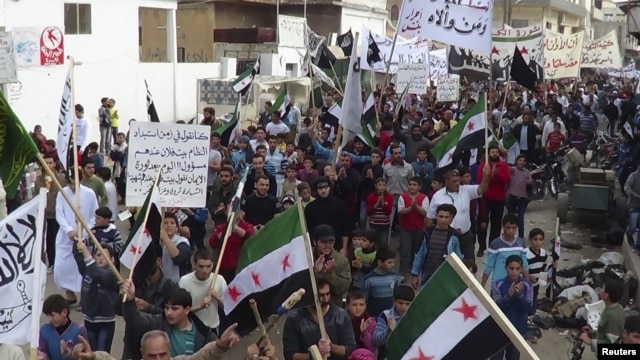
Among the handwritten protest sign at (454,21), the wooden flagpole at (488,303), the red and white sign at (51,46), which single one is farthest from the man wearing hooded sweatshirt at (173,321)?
the red and white sign at (51,46)

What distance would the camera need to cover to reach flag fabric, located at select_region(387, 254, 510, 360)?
393 centimetres

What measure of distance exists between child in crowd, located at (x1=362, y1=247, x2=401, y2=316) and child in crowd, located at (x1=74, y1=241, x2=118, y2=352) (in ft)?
6.63

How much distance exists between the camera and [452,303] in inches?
158

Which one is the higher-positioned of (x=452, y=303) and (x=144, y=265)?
(x=452, y=303)

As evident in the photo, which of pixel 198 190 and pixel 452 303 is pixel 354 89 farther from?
pixel 452 303

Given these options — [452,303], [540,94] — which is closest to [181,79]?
[540,94]

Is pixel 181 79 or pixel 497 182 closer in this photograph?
pixel 497 182

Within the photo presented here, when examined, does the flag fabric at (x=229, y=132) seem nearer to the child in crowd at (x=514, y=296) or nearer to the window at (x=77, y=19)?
the child in crowd at (x=514, y=296)

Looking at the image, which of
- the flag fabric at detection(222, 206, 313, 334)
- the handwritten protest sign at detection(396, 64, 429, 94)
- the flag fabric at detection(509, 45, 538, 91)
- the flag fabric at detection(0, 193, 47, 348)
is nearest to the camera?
the flag fabric at detection(0, 193, 47, 348)

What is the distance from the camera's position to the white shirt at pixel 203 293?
637 cm

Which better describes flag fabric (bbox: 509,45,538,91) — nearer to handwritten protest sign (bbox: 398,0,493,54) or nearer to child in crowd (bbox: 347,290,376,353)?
handwritten protest sign (bbox: 398,0,493,54)

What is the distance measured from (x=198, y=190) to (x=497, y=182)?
182 inches

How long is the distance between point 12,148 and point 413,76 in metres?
15.0

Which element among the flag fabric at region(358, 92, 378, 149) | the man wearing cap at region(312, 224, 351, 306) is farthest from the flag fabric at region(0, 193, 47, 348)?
the flag fabric at region(358, 92, 378, 149)
